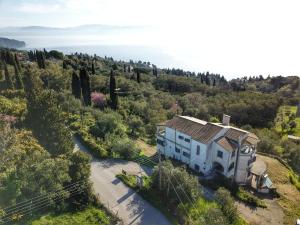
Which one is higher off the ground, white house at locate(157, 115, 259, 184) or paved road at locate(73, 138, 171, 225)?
white house at locate(157, 115, 259, 184)

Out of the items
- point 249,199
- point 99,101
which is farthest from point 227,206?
point 99,101

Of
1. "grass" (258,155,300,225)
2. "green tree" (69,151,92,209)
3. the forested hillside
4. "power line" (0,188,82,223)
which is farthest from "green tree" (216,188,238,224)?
"power line" (0,188,82,223)

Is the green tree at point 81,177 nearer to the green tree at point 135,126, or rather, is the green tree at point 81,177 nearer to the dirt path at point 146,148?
the dirt path at point 146,148

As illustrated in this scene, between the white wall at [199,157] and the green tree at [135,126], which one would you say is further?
the green tree at [135,126]

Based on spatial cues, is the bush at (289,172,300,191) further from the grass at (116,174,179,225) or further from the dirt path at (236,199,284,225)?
the grass at (116,174,179,225)

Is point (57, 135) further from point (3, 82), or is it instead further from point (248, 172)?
point (3, 82)

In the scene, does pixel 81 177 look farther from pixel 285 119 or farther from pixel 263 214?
pixel 285 119

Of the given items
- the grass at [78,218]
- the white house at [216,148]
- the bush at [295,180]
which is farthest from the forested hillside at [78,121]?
the white house at [216,148]
